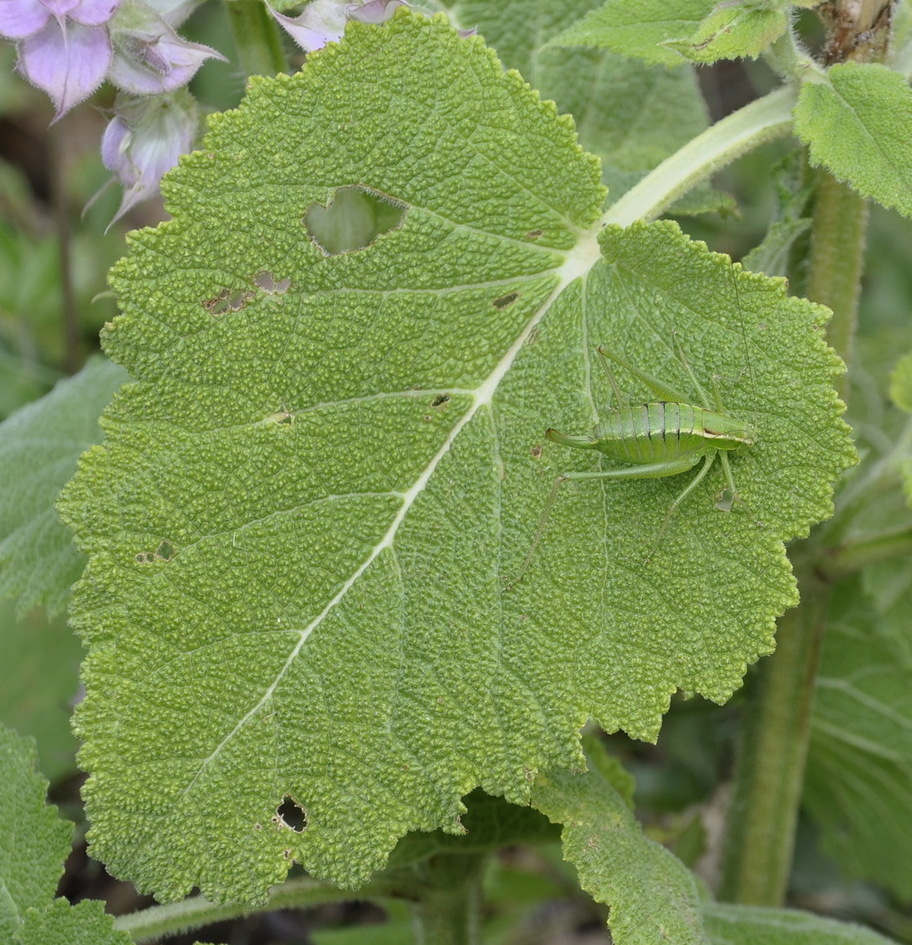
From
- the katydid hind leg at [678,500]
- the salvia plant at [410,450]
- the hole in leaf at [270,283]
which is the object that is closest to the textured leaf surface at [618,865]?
the salvia plant at [410,450]

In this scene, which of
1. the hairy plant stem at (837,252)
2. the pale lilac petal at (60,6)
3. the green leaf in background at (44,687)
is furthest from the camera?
the green leaf in background at (44,687)

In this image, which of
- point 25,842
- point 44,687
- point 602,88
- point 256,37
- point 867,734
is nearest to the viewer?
point 25,842

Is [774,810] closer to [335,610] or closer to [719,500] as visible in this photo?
[719,500]

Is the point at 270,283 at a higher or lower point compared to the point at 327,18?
lower

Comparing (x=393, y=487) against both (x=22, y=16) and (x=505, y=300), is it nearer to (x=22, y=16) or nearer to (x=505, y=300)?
(x=505, y=300)

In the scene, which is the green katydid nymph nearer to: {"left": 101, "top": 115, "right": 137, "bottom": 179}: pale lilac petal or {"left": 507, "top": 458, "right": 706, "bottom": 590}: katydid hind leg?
{"left": 507, "top": 458, "right": 706, "bottom": 590}: katydid hind leg

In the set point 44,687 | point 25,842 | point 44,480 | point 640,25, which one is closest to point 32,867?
point 25,842

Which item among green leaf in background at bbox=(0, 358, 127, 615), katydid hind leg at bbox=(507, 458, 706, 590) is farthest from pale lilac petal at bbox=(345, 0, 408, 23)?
green leaf in background at bbox=(0, 358, 127, 615)

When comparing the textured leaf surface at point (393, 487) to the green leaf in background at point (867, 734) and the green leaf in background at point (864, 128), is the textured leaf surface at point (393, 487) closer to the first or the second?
the green leaf in background at point (864, 128)

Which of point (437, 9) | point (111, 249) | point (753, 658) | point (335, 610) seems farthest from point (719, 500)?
point (111, 249)
